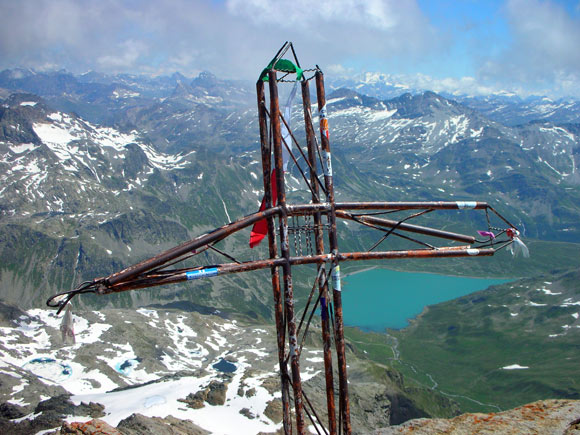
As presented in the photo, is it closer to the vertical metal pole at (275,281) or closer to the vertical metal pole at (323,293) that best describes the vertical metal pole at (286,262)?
the vertical metal pole at (275,281)

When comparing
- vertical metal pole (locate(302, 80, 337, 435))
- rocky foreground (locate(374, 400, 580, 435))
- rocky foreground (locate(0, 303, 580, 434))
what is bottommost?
rocky foreground (locate(0, 303, 580, 434))

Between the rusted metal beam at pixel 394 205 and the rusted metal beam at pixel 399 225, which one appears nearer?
the rusted metal beam at pixel 394 205

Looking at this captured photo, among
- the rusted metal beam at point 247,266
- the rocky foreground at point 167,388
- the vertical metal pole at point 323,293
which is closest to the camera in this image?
the rusted metal beam at point 247,266

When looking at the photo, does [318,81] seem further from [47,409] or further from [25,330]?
[25,330]

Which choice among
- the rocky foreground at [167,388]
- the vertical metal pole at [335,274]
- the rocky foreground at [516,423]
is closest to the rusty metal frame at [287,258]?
the vertical metal pole at [335,274]

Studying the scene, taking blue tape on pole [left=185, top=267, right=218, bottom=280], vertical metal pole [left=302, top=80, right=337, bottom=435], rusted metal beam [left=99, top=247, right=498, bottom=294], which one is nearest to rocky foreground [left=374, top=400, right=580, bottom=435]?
vertical metal pole [left=302, top=80, right=337, bottom=435]

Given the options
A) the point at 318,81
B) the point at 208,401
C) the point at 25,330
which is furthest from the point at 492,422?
the point at 25,330

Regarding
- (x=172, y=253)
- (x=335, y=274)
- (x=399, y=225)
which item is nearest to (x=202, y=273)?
(x=172, y=253)

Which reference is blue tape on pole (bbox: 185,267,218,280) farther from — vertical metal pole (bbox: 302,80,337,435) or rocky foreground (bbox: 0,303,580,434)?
rocky foreground (bbox: 0,303,580,434)

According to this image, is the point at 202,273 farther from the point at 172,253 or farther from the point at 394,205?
the point at 394,205
